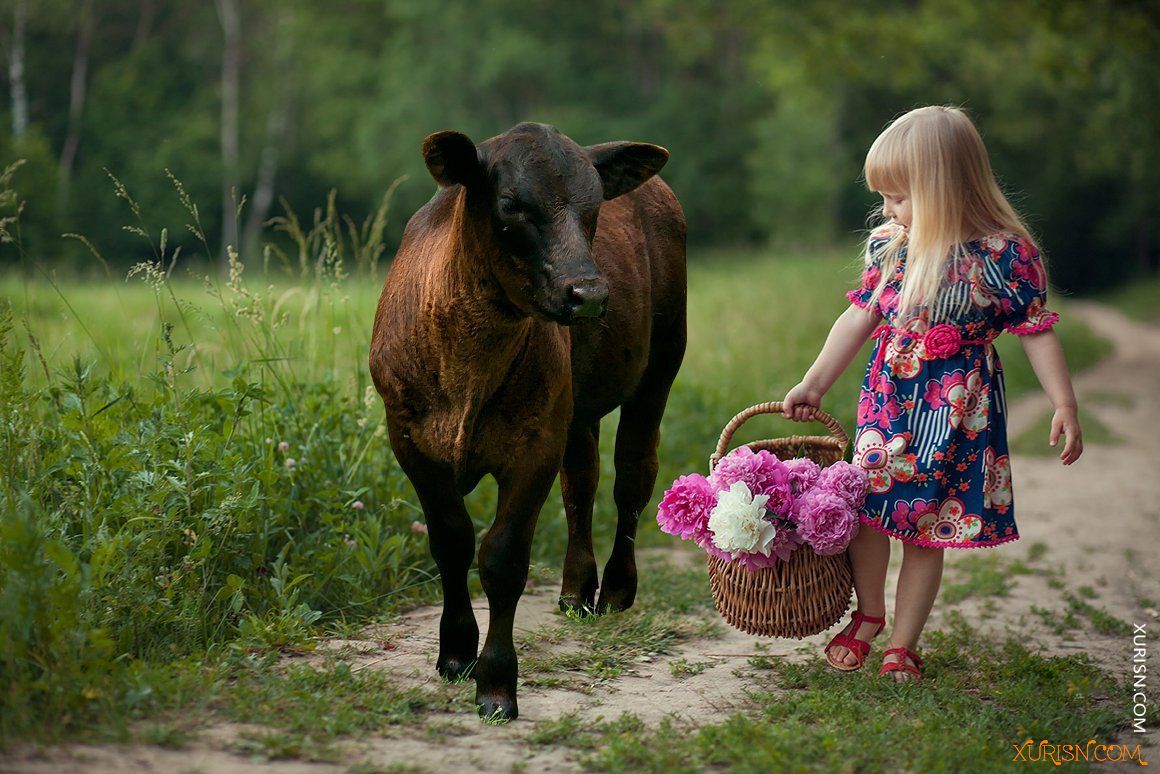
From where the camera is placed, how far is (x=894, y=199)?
4594 mm

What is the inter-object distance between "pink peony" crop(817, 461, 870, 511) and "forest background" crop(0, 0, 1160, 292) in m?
19.6

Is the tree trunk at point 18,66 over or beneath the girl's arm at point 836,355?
over

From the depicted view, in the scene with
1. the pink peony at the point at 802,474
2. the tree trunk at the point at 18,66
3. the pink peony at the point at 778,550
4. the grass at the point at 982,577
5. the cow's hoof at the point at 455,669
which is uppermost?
the tree trunk at the point at 18,66

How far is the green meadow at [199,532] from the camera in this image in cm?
354

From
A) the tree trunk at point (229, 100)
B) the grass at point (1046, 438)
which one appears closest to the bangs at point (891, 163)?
the grass at point (1046, 438)

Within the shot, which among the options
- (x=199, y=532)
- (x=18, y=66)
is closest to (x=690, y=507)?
(x=199, y=532)

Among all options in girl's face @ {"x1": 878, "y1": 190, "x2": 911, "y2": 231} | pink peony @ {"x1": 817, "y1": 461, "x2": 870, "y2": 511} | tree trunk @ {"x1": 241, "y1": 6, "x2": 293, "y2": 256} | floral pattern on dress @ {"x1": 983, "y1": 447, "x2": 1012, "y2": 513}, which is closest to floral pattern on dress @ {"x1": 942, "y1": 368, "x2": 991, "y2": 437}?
floral pattern on dress @ {"x1": 983, "y1": 447, "x2": 1012, "y2": 513}

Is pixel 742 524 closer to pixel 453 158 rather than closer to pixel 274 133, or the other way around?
pixel 453 158

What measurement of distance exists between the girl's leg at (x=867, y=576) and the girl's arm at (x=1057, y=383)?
2.56 feet

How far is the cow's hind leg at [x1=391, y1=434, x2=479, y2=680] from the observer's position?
14.0 ft

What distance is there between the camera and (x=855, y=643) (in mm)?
4613

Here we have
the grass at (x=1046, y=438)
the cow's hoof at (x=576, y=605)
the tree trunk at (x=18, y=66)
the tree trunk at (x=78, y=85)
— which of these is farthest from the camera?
the tree trunk at (x=78, y=85)

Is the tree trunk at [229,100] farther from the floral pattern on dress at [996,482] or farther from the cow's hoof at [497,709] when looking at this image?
the floral pattern on dress at [996,482]

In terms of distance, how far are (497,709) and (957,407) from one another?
6.69 feet
